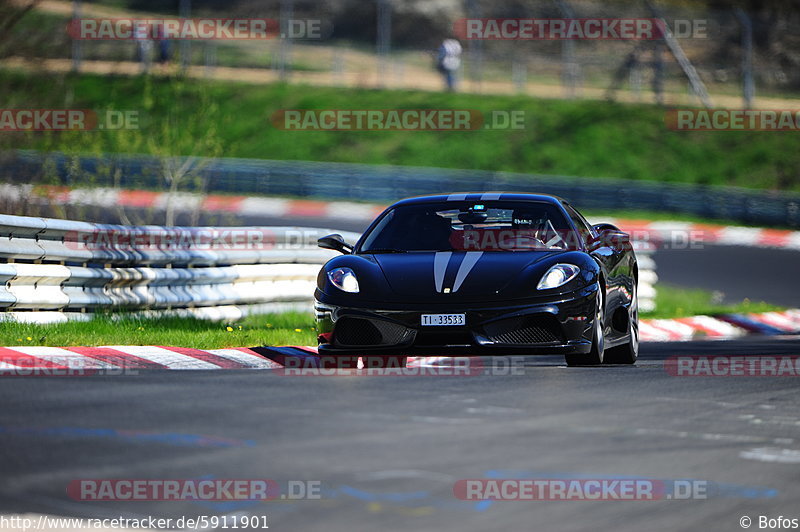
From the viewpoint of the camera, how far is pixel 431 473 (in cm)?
567

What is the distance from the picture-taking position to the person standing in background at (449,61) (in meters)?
40.9

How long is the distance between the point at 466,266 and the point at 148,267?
4127 mm

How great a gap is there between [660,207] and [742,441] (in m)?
27.7

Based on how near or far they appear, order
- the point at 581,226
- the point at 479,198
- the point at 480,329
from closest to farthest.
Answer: the point at 480,329 → the point at 479,198 → the point at 581,226

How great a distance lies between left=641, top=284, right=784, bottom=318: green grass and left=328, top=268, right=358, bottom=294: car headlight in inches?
360

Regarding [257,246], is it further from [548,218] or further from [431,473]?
[431,473]

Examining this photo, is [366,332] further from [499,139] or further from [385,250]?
[499,139]

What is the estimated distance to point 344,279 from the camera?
1015 cm

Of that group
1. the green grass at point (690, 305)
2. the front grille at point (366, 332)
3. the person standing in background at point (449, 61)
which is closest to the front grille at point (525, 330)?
the front grille at point (366, 332)

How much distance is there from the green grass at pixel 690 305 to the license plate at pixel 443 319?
9.41 m

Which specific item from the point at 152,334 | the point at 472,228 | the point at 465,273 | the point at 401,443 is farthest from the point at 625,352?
the point at 401,443

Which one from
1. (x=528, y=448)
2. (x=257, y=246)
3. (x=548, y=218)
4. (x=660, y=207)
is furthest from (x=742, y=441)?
(x=660, y=207)

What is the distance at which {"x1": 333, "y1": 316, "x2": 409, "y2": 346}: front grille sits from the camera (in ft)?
31.9

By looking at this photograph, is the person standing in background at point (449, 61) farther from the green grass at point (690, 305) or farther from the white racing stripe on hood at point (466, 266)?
the white racing stripe on hood at point (466, 266)
